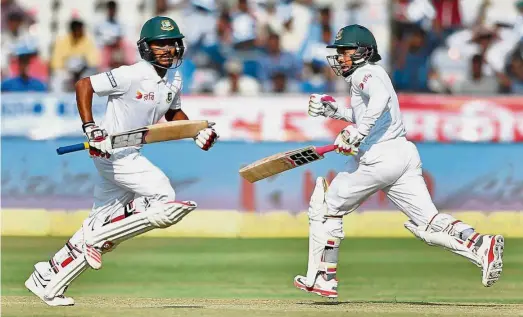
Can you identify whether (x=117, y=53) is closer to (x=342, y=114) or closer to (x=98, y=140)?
(x=342, y=114)

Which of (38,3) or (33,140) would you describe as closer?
(33,140)

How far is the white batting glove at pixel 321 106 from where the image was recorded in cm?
802

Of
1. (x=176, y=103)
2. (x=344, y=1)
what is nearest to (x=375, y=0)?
(x=344, y=1)

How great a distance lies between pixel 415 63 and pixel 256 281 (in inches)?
215

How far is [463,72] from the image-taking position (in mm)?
14648

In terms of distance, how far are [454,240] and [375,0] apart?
7039 millimetres

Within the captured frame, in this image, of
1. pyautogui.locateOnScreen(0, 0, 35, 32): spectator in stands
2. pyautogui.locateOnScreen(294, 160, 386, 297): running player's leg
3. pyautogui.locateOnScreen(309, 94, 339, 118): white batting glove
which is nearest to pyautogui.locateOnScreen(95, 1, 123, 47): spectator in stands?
pyautogui.locateOnScreen(0, 0, 35, 32): spectator in stands

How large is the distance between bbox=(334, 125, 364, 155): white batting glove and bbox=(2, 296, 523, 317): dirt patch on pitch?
99cm

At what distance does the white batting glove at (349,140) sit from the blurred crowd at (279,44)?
22.5ft

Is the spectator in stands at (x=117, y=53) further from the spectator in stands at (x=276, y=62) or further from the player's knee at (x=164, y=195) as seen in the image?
the player's knee at (x=164, y=195)

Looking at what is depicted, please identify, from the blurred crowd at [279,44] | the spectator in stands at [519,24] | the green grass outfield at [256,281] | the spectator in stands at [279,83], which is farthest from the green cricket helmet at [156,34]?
the spectator in stands at [519,24]

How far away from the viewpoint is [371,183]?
773cm

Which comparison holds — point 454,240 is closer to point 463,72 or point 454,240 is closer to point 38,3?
point 463,72

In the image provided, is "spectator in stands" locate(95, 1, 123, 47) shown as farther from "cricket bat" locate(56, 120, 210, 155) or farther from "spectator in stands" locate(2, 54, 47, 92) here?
"cricket bat" locate(56, 120, 210, 155)
